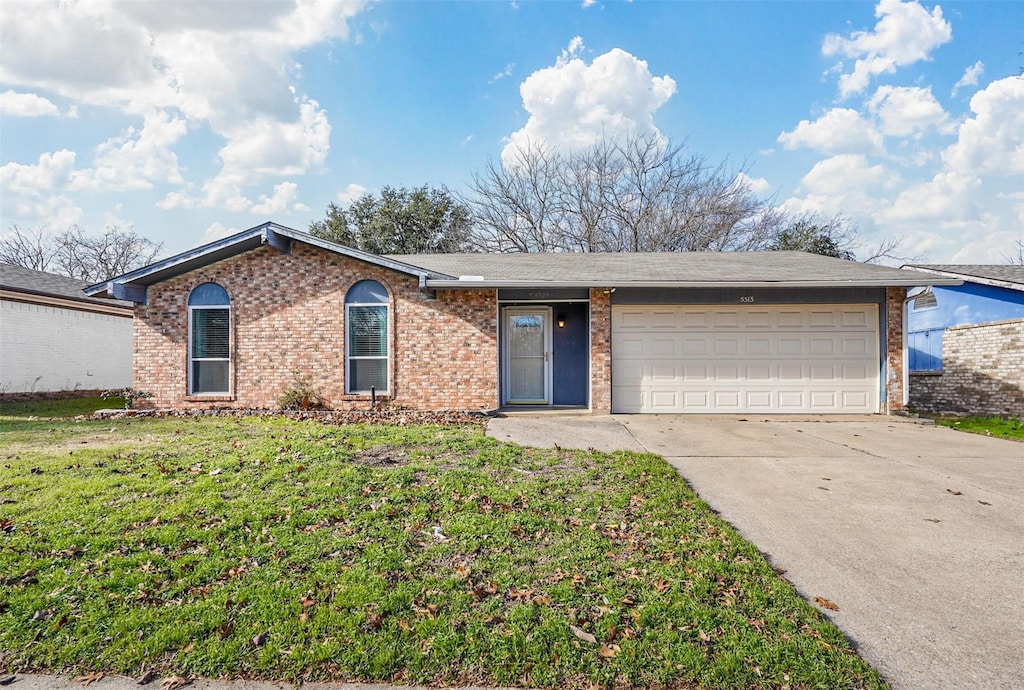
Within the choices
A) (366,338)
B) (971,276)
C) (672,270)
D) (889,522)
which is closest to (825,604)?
(889,522)

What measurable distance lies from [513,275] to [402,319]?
2462mm

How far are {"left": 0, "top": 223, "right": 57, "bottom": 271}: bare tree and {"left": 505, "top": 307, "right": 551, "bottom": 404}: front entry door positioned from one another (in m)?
36.5

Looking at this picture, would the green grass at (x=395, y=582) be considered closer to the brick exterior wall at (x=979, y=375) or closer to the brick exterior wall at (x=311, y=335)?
the brick exterior wall at (x=311, y=335)

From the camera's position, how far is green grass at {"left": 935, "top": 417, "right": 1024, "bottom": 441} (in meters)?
8.52

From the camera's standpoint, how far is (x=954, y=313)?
1445 cm

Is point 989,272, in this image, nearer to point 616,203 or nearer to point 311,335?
point 616,203

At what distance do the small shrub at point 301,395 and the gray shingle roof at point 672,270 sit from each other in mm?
3438

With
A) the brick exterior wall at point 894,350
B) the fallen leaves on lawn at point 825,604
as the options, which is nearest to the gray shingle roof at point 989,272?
the brick exterior wall at point 894,350

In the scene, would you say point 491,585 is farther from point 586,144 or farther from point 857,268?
point 586,144

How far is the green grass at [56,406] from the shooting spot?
36.0ft

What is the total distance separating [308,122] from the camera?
14.3 meters

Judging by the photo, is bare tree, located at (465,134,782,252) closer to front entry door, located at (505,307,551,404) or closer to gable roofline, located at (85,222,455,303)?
front entry door, located at (505,307,551,404)

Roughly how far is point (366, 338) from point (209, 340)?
11.1 feet

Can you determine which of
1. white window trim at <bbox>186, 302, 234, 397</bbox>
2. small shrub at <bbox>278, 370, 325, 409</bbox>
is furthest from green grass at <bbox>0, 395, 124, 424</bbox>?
small shrub at <bbox>278, 370, 325, 409</bbox>
